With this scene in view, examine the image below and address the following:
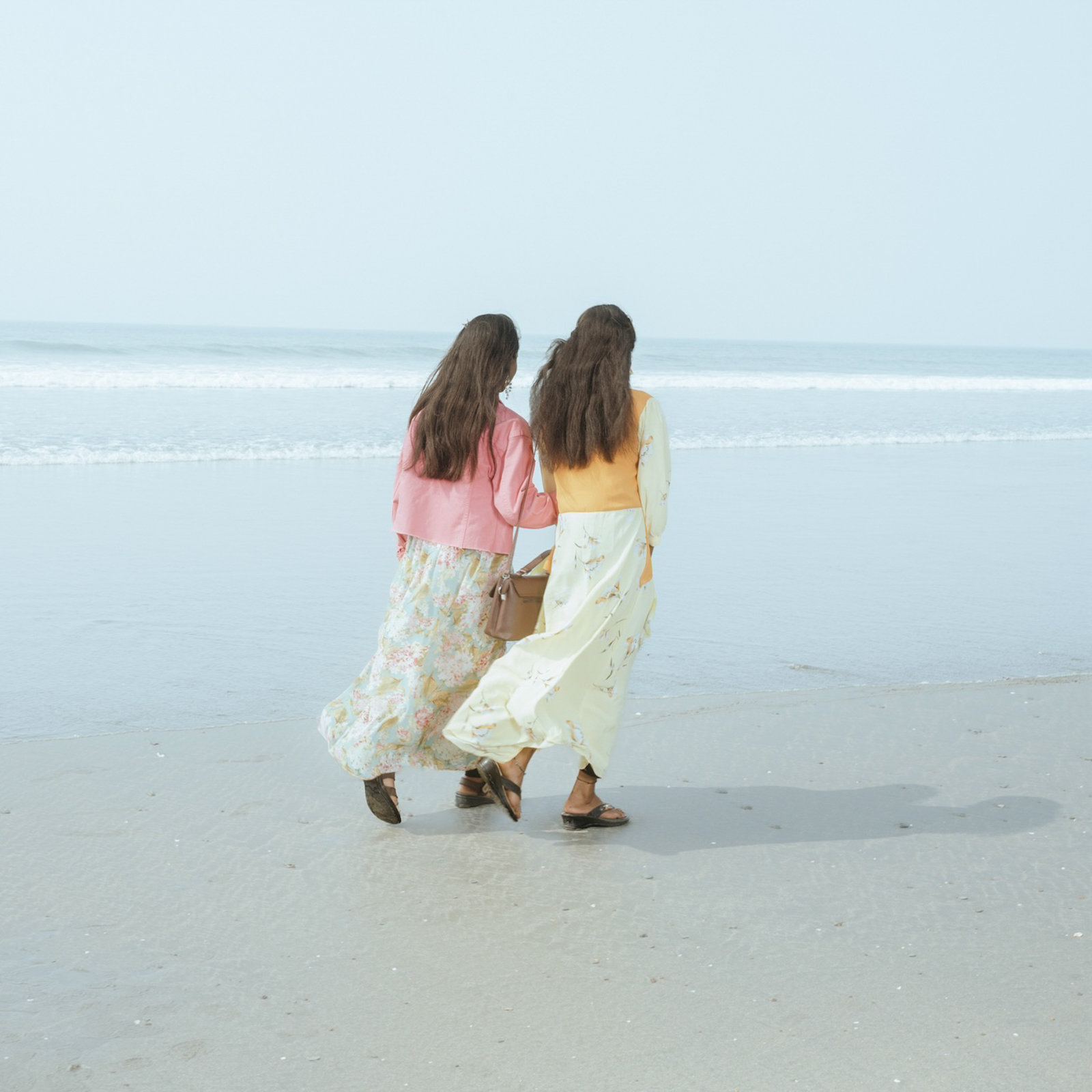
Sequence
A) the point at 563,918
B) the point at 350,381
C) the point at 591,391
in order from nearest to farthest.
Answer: the point at 563,918 → the point at 591,391 → the point at 350,381

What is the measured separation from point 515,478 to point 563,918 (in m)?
1.30

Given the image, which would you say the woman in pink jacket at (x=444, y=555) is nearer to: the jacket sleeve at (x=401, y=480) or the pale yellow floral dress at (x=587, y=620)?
the jacket sleeve at (x=401, y=480)

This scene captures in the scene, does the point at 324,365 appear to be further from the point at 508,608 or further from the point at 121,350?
the point at 508,608

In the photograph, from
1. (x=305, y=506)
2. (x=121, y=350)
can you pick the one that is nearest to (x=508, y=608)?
(x=305, y=506)

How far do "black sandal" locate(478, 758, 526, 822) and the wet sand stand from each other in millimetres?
137

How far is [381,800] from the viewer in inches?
154

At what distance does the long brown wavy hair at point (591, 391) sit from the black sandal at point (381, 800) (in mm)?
1132

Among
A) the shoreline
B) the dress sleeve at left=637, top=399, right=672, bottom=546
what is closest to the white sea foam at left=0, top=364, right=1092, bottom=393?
the shoreline

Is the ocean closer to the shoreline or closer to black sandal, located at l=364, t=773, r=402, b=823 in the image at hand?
the shoreline

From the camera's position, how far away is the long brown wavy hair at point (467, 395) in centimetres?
387

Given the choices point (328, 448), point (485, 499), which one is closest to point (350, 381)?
point (328, 448)

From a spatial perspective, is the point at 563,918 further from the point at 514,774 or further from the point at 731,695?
the point at 731,695

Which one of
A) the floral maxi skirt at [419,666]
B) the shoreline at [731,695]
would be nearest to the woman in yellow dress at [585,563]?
the floral maxi skirt at [419,666]

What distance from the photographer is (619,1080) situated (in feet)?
8.33
